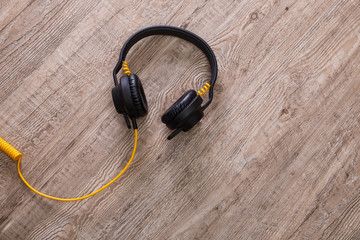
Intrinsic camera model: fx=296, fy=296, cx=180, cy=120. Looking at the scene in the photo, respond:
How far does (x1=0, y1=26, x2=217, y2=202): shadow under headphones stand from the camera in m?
0.96

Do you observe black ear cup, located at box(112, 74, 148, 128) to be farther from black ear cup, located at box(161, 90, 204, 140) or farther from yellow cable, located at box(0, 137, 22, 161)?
yellow cable, located at box(0, 137, 22, 161)

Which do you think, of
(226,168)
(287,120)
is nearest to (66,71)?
(226,168)

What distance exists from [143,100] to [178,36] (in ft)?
0.97

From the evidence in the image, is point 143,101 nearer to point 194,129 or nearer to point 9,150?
point 194,129

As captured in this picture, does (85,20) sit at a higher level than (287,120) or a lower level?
higher

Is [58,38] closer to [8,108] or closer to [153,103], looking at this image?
[8,108]

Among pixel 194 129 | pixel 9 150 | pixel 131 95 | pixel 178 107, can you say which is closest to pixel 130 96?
pixel 131 95

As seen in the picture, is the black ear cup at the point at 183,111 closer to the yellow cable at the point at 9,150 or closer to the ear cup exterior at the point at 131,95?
the ear cup exterior at the point at 131,95

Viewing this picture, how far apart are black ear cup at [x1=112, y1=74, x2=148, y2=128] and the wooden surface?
5.4 inches

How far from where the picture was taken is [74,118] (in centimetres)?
110

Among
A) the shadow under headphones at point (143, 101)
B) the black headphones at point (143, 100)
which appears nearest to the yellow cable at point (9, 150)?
the shadow under headphones at point (143, 101)

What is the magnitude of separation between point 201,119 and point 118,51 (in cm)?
41

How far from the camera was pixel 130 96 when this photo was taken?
95 cm

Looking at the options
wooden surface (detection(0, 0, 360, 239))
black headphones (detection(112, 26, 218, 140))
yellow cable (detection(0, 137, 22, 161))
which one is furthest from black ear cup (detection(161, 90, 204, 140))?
yellow cable (detection(0, 137, 22, 161))
